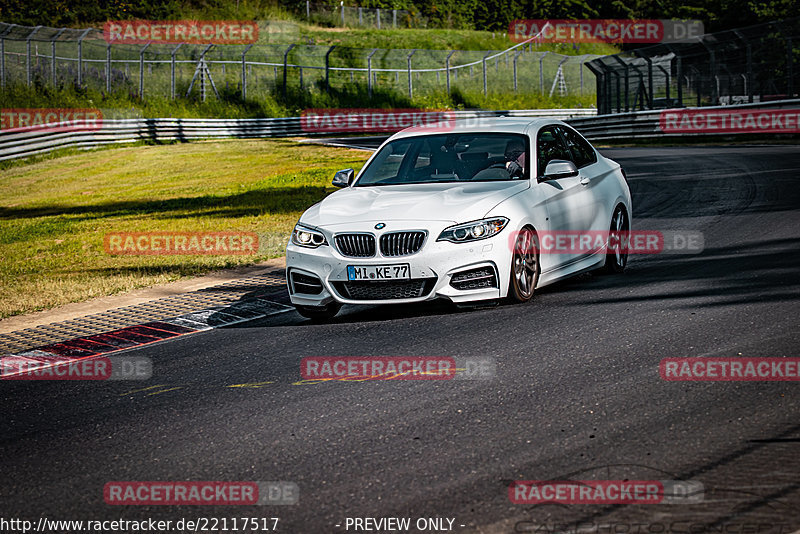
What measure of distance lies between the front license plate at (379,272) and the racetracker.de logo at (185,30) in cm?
5167

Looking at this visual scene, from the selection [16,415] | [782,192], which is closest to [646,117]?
[782,192]

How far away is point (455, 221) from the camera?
7750 millimetres

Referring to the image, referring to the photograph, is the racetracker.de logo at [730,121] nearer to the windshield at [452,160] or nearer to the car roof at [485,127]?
the car roof at [485,127]

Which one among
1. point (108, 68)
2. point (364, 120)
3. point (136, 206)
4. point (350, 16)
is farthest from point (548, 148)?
point (350, 16)

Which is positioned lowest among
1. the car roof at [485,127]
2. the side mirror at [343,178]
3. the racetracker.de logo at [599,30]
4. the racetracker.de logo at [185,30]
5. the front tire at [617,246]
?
the front tire at [617,246]

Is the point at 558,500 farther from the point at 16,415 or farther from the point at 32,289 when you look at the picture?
the point at 32,289

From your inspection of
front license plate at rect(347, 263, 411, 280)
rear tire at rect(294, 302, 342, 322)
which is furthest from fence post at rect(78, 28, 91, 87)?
front license plate at rect(347, 263, 411, 280)

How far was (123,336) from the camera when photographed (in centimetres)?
842

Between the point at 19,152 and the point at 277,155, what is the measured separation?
332 inches

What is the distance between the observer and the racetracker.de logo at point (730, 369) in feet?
18.7

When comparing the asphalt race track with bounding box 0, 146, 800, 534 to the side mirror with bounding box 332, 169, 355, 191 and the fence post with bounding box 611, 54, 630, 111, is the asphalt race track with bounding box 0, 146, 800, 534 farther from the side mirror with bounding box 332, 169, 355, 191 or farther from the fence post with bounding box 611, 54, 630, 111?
the fence post with bounding box 611, 54, 630, 111

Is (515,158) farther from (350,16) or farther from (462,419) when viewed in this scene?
(350,16)

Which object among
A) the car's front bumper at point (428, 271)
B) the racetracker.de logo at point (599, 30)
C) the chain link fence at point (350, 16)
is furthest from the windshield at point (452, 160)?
the racetracker.de logo at point (599, 30)

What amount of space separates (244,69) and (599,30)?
184 ft
